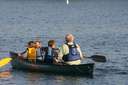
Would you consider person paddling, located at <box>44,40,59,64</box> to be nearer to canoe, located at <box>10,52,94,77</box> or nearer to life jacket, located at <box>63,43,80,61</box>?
canoe, located at <box>10,52,94,77</box>

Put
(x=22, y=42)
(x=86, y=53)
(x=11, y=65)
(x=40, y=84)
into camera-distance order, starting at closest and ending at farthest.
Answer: (x=40, y=84) < (x=11, y=65) < (x=86, y=53) < (x=22, y=42)

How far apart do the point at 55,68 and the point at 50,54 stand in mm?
662

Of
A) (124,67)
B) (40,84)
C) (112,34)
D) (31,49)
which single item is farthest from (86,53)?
(112,34)

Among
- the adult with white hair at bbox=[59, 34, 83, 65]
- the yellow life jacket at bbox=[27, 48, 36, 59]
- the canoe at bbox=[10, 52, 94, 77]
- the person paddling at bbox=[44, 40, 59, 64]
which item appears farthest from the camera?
the yellow life jacket at bbox=[27, 48, 36, 59]

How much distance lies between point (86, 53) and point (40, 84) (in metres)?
12.4

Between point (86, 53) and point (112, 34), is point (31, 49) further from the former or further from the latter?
point (112, 34)

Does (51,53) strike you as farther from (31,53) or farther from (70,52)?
(31,53)

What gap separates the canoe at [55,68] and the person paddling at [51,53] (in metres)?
0.24

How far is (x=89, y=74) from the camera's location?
30688 mm

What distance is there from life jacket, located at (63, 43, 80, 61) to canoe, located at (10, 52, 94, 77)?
1.14ft

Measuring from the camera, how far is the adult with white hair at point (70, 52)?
1172 inches

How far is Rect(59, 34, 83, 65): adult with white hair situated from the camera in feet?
97.7

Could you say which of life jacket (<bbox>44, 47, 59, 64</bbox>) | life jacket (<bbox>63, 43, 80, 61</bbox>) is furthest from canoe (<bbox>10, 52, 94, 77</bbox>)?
life jacket (<bbox>63, 43, 80, 61</bbox>)

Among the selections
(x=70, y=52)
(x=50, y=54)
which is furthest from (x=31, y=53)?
(x=70, y=52)
